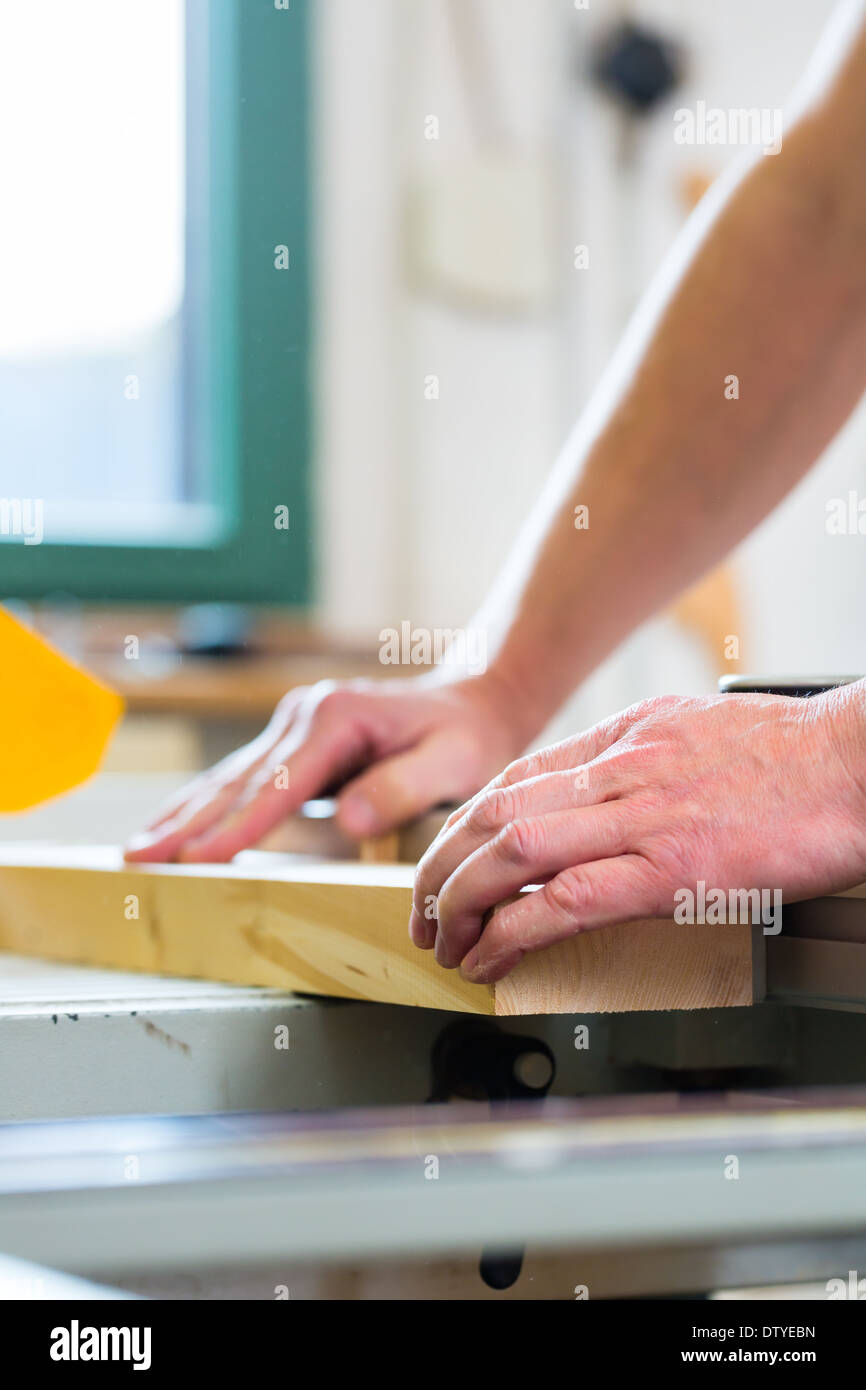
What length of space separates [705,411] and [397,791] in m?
0.26

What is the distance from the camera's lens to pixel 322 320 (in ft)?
6.55

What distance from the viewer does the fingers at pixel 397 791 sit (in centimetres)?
70

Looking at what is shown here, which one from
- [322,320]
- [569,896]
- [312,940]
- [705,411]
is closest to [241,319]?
[322,320]

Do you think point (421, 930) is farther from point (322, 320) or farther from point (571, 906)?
point (322, 320)

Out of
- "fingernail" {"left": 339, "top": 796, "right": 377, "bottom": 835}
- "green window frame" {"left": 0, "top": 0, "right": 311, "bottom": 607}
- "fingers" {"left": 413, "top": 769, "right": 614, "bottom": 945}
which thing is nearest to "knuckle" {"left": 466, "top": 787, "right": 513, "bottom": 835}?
"fingers" {"left": 413, "top": 769, "right": 614, "bottom": 945}

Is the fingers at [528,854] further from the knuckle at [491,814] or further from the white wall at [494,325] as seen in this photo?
the white wall at [494,325]

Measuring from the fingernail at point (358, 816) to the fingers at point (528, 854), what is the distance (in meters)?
0.30

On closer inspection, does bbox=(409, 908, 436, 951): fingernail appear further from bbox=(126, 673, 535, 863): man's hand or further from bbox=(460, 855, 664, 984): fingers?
bbox=(126, 673, 535, 863): man's hand

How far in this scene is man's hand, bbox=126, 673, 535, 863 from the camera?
70cm

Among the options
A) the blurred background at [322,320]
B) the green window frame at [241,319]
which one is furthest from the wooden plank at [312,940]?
the green window frame at [241,319]

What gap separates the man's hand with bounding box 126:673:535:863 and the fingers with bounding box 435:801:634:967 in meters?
0.30

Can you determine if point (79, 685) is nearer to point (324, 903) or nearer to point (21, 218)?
point (324, 903)

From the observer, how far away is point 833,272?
2.37 feet
